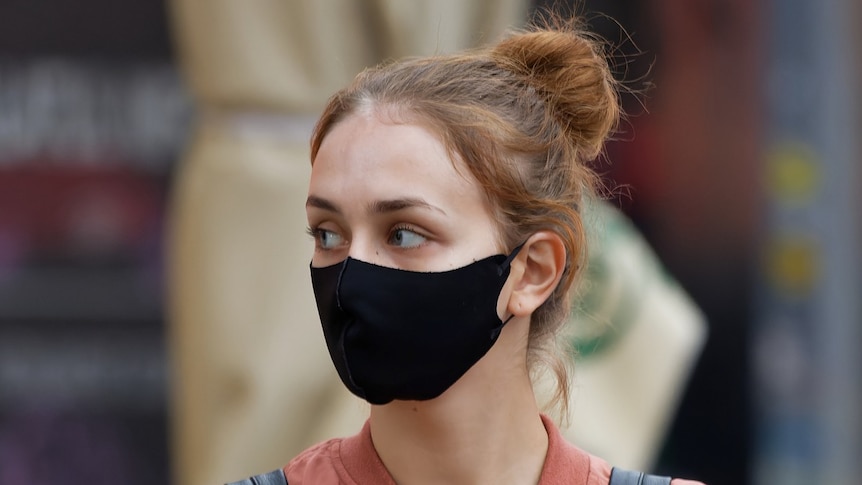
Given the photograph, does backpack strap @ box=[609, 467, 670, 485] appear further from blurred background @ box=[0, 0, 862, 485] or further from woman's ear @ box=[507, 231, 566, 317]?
blurred background @ box=[0, 0, 862, 485]

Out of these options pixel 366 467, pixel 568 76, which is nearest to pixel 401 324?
pixel 366 467

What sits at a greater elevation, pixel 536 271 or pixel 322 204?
pixel 322 204

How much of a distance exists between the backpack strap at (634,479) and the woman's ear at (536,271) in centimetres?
26

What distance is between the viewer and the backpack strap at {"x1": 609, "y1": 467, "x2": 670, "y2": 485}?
1.91 m

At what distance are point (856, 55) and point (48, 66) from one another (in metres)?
3.16

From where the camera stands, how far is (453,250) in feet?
5.99

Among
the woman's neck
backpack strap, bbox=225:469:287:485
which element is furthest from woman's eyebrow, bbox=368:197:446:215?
backpack strap, bbox=225:469:287:485

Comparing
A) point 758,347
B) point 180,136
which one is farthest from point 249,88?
point 758,347

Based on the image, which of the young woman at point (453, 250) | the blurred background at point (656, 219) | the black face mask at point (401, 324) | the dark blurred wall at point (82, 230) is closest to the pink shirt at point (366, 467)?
the young woman at point (453, 250)

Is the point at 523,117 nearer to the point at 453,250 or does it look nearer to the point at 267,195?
the point at 453,250

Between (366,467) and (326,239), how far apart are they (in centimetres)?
32

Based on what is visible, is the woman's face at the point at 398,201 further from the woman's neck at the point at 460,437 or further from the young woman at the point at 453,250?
the woman's neck at the point at 460,437

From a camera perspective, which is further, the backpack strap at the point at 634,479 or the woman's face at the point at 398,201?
the backpack strap at the point at 634,479

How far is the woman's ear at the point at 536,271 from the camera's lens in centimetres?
191
